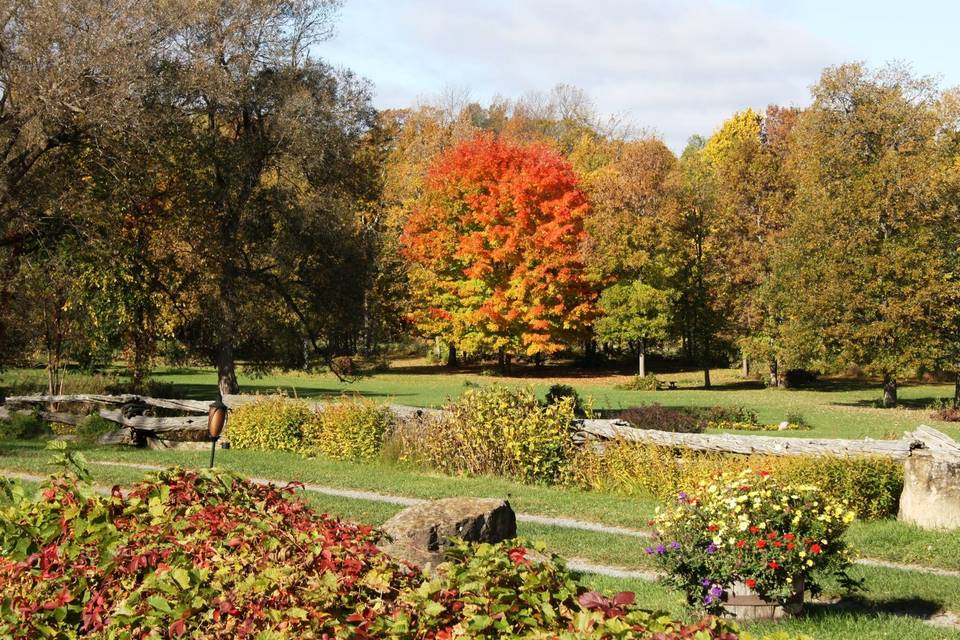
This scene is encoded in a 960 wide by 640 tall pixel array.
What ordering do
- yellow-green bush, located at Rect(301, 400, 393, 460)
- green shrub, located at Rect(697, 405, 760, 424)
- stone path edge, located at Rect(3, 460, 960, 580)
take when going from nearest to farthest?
1. stone path edge, located at Rect(3, 460, 960, 580)
2. yellow-green bush, located at Rect(301, 400, 393, 460)
3. green shrub, located at Rect(697, 405, 760, 424)

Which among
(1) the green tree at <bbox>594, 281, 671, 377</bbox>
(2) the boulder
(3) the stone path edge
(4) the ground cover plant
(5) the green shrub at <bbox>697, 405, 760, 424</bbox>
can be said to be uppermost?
(1) the green tree at <bbox>594, 281, 671, 377</bbox>

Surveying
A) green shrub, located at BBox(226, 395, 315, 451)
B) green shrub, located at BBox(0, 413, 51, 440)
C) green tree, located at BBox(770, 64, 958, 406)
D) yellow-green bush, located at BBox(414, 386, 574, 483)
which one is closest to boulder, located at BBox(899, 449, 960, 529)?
yellow-green bush, located at BBox(414, 386, 574, 483)

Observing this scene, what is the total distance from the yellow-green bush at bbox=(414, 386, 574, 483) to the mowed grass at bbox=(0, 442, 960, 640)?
0.46m

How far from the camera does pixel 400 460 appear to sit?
15586 mm

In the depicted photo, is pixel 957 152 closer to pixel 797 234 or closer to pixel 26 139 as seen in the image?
pixel 797 234

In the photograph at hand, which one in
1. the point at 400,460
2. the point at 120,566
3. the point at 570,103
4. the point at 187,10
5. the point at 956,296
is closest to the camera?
the point at 120,566

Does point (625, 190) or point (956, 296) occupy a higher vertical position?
point (625, 190)

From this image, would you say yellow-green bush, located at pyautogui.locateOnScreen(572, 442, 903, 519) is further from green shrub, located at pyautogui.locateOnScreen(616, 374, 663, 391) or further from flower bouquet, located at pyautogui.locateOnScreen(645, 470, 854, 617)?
green shrub, located at pyautogui.locateOnScreen(616, 374, 663, 391)

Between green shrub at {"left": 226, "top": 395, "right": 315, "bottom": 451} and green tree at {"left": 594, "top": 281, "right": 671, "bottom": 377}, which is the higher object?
green tree at {"left": 594, "top": 281, "right": 671, "bottom": 377}

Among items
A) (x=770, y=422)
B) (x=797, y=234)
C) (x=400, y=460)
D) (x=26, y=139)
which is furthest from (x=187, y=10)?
(x=797, y=234)

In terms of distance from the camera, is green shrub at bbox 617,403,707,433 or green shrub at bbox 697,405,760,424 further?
green shrub at bbox 697,405,760,424

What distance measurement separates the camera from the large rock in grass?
7164 mm

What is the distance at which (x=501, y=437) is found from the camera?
1441 centimetres

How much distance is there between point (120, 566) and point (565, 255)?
4064 centimetres
